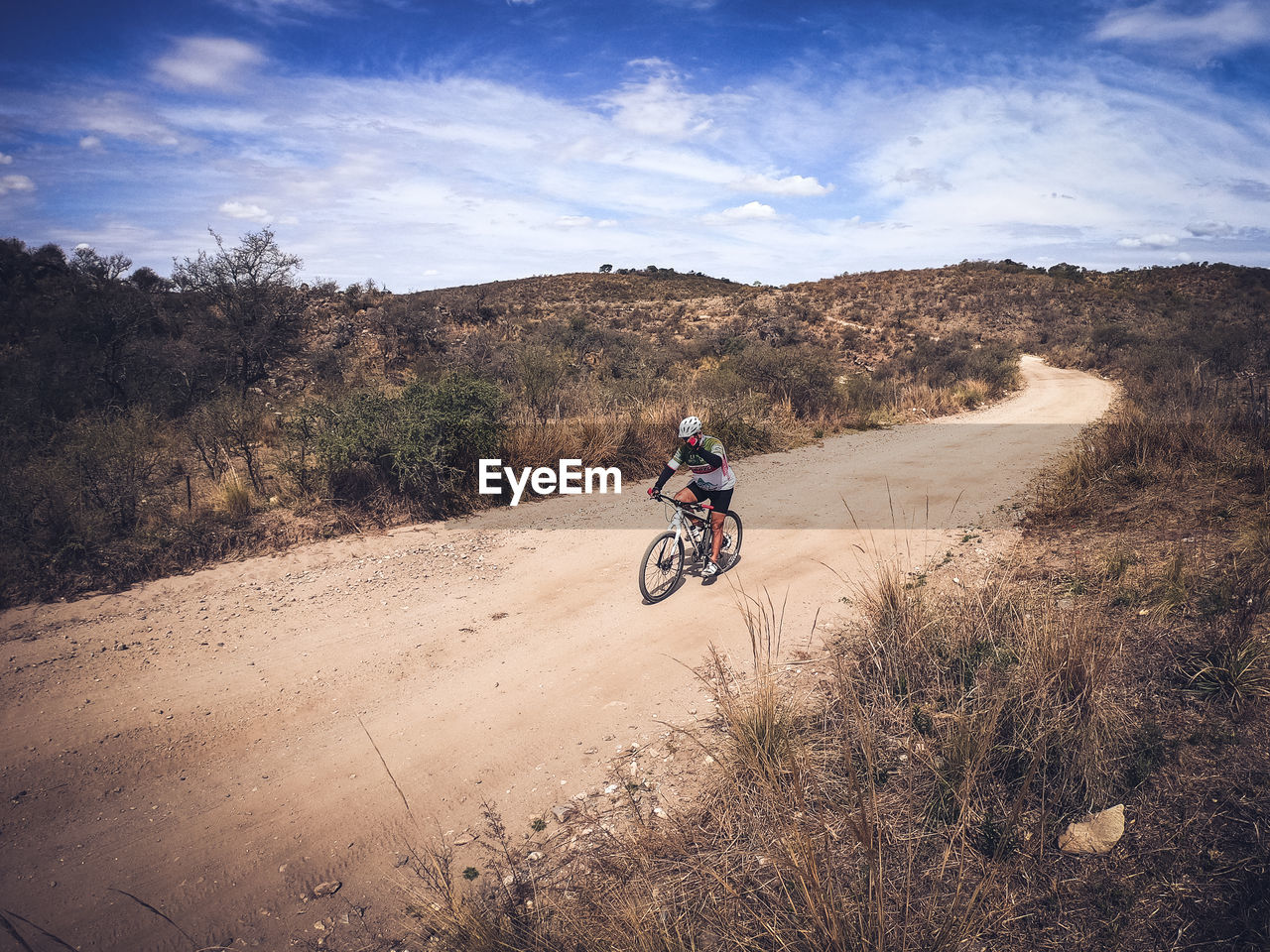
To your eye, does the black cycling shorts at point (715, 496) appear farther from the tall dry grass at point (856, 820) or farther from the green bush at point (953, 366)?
the green bush at point (953, 366)

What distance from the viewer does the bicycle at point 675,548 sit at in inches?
250

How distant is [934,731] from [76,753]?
5.71m

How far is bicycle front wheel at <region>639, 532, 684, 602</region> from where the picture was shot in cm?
638

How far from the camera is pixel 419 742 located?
4.30 m

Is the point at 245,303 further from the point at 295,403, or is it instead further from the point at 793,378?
the point at 793,378

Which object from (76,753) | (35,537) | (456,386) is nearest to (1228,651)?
(76,753)

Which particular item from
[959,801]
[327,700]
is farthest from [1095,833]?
[327,700]

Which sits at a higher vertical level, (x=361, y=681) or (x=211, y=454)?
(x=211, y=454)

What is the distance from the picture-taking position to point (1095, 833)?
2.83 meters

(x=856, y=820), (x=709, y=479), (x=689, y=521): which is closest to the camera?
(x=856, y=820)

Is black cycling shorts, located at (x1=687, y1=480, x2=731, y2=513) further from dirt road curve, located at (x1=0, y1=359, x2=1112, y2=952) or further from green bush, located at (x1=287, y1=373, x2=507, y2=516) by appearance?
green bush, located at (x1=287, y1=373, x2=507, y2=516)

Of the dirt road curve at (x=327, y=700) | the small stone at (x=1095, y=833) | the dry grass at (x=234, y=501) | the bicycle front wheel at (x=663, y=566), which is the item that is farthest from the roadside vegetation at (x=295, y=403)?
the small stone at (x=1095, y=833)

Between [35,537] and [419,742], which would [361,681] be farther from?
Answer: [35,537]

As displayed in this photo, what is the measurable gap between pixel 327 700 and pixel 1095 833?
496 cm
